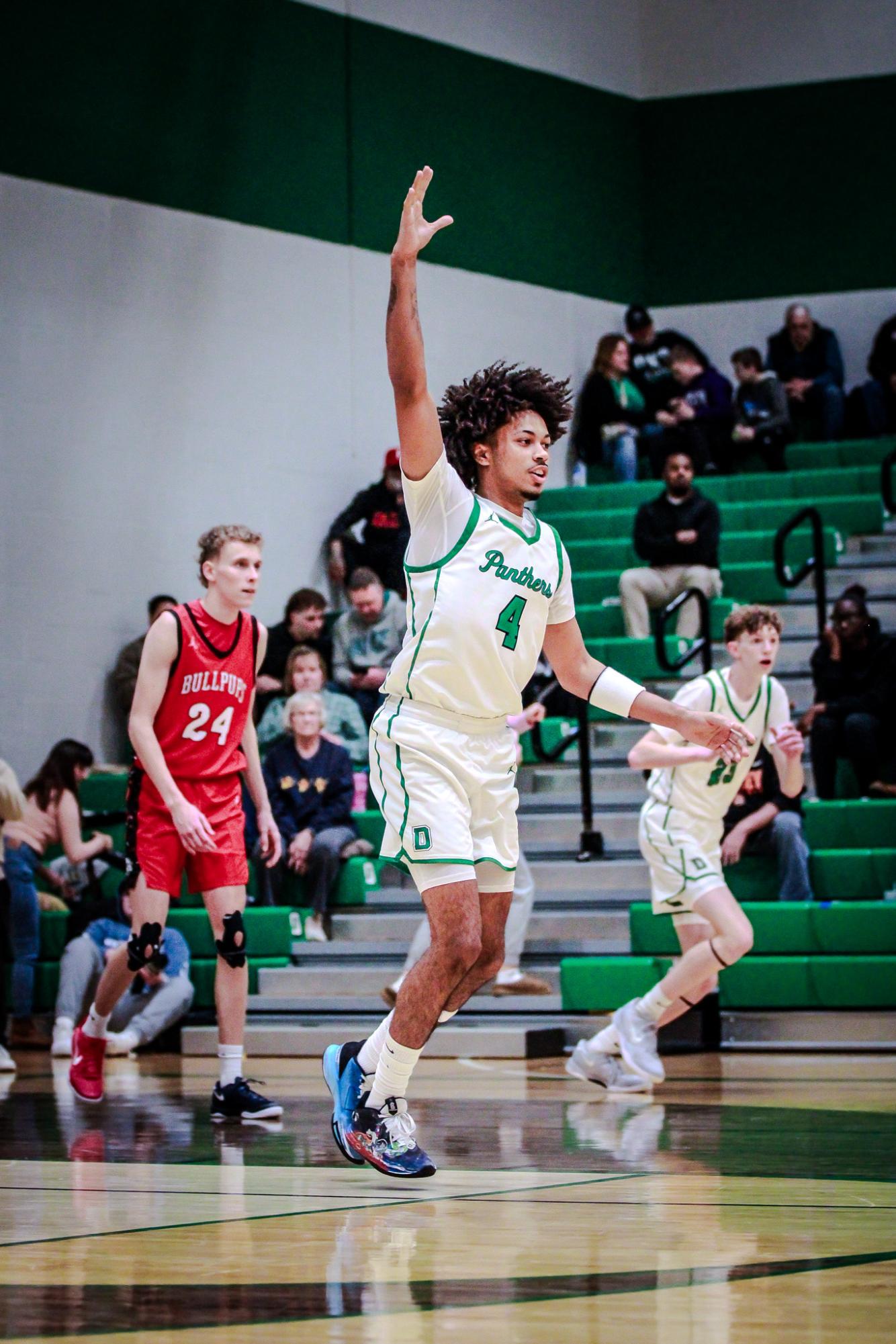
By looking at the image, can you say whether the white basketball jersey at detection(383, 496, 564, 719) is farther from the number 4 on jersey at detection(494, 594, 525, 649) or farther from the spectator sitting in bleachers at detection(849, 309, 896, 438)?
the spectator sitting in bleachers at detection(849, 309, 896, 438)

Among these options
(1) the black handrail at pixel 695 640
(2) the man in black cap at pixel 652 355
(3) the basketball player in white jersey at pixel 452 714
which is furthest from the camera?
(2) the man in black cap at pixel 652 355

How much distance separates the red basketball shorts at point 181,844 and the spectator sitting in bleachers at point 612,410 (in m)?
9.01

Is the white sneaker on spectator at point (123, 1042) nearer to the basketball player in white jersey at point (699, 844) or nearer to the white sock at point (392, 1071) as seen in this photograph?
the basketball player in white jersey at point (699, 844)

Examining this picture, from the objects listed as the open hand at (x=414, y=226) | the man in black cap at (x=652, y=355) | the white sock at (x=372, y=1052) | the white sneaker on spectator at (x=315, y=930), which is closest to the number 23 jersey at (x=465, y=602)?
the open hand at (x=414, y=226)

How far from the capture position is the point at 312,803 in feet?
35.3

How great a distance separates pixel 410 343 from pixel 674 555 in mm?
8232

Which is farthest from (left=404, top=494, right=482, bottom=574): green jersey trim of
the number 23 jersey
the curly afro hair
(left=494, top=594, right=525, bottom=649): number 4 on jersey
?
the curly afro hair

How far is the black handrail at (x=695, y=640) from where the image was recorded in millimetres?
11133

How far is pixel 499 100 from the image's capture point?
53.1 feet

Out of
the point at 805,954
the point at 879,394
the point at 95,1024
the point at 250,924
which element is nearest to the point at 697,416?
the point at 879,394

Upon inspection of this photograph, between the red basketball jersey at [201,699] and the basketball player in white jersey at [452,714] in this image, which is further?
the red basketball jersey at [201,699]

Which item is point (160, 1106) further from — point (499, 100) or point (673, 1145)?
point (499, 100)

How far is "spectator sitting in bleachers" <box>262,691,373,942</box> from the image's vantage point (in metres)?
10.8

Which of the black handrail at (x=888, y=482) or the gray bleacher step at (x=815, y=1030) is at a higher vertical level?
the black handrail at (x=888, y=482)
